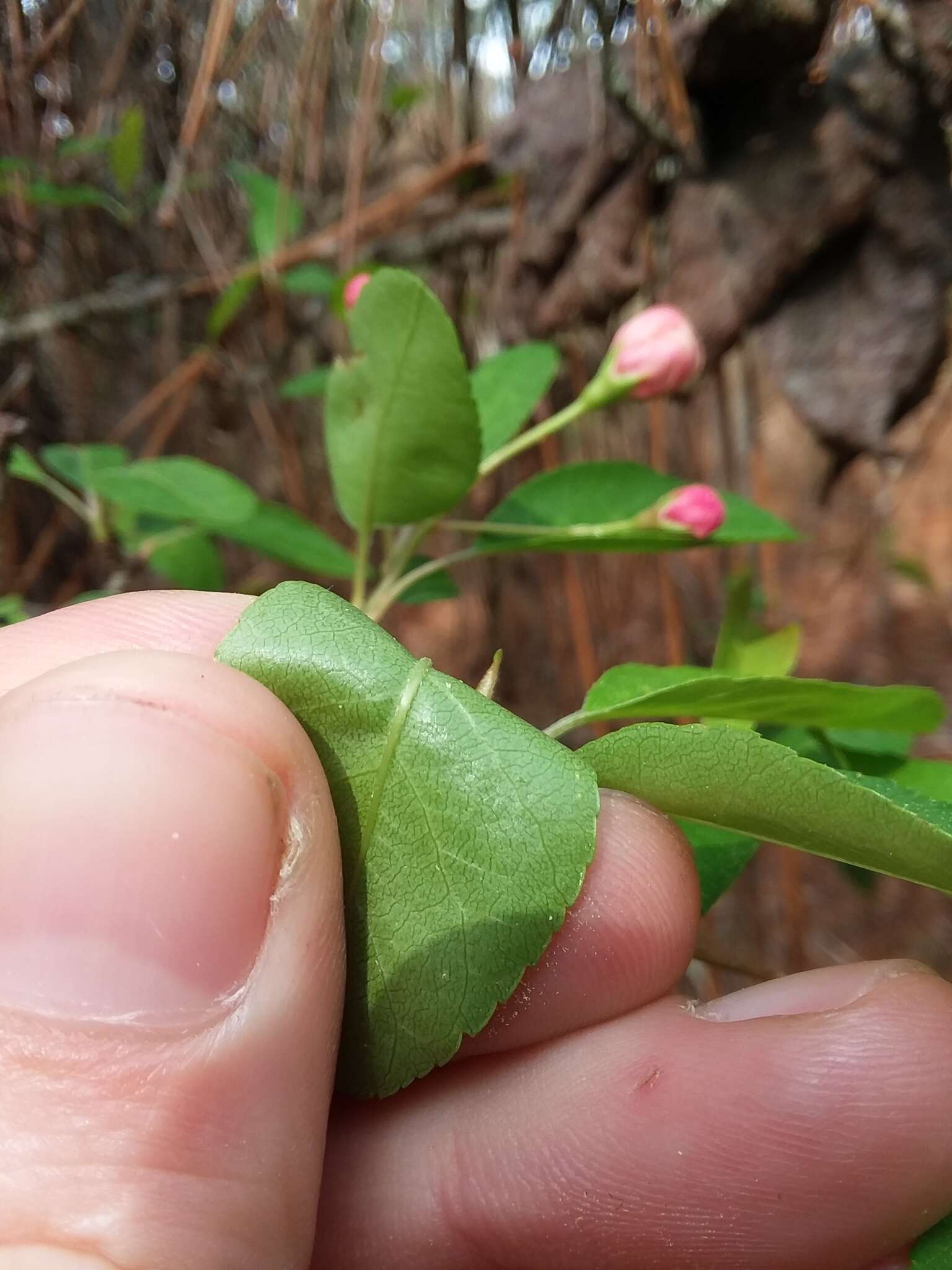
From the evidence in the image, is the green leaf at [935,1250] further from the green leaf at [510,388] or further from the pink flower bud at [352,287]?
the pink flower bud at [352,287]

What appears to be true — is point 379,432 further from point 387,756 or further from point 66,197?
point 66,197

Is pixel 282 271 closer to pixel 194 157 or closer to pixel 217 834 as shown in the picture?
pixel 194 157

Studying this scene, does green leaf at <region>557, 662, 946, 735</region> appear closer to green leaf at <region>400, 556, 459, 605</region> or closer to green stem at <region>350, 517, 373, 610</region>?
green stem at <region>350, 517, 373, 610</region>

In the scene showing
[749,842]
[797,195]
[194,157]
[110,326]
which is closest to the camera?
[749,842]

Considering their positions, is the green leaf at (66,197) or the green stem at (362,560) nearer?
the green stem at (362,560)

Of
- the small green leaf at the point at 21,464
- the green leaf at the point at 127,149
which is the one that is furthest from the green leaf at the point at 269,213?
the small green leaf at the point at 21,464

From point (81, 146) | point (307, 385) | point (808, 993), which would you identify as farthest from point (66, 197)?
point (808, 993)

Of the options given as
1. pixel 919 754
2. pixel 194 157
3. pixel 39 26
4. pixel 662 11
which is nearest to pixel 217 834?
pixel 662 11

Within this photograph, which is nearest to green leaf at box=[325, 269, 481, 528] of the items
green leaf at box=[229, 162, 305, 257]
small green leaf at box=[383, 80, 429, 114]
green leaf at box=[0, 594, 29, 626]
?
green leaf at box=[0, 594, 29, 626]
